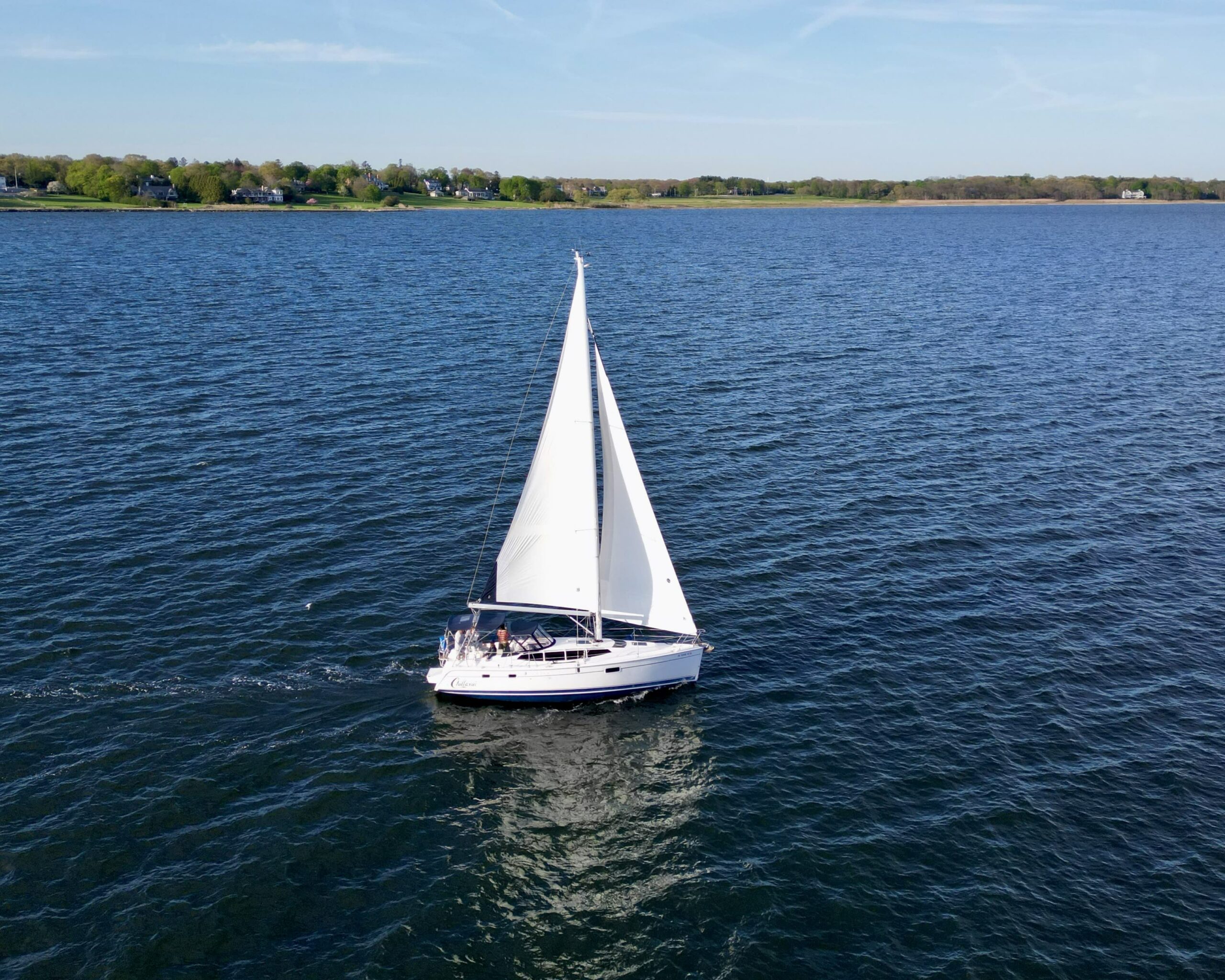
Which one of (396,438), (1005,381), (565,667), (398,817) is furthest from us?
(1005,381)

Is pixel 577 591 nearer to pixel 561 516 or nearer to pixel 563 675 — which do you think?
pixel 561 516

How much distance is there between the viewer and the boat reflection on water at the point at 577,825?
31.2m

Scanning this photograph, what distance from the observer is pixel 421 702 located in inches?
1709

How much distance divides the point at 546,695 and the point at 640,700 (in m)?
4.62

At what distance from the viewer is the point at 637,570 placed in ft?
148

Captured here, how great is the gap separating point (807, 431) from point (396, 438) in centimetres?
3490

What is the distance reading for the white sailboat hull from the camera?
141 ft

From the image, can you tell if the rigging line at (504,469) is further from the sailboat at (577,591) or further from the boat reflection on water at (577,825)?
the boat reflection on water at (577,825)

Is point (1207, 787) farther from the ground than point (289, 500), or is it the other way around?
point (289, 500)

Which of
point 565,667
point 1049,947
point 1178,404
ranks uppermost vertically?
point 1178,404

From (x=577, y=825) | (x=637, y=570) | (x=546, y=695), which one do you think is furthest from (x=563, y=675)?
(x=577, y=825)

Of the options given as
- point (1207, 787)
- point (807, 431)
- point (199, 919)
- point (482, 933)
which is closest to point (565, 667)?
point (482, 933)

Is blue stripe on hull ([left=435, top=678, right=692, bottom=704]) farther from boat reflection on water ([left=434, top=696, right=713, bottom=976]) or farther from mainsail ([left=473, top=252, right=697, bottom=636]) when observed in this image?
mainsail ([left=473, top=252, right=697, bottom=636])

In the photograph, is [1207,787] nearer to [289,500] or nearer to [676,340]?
[289,500]
